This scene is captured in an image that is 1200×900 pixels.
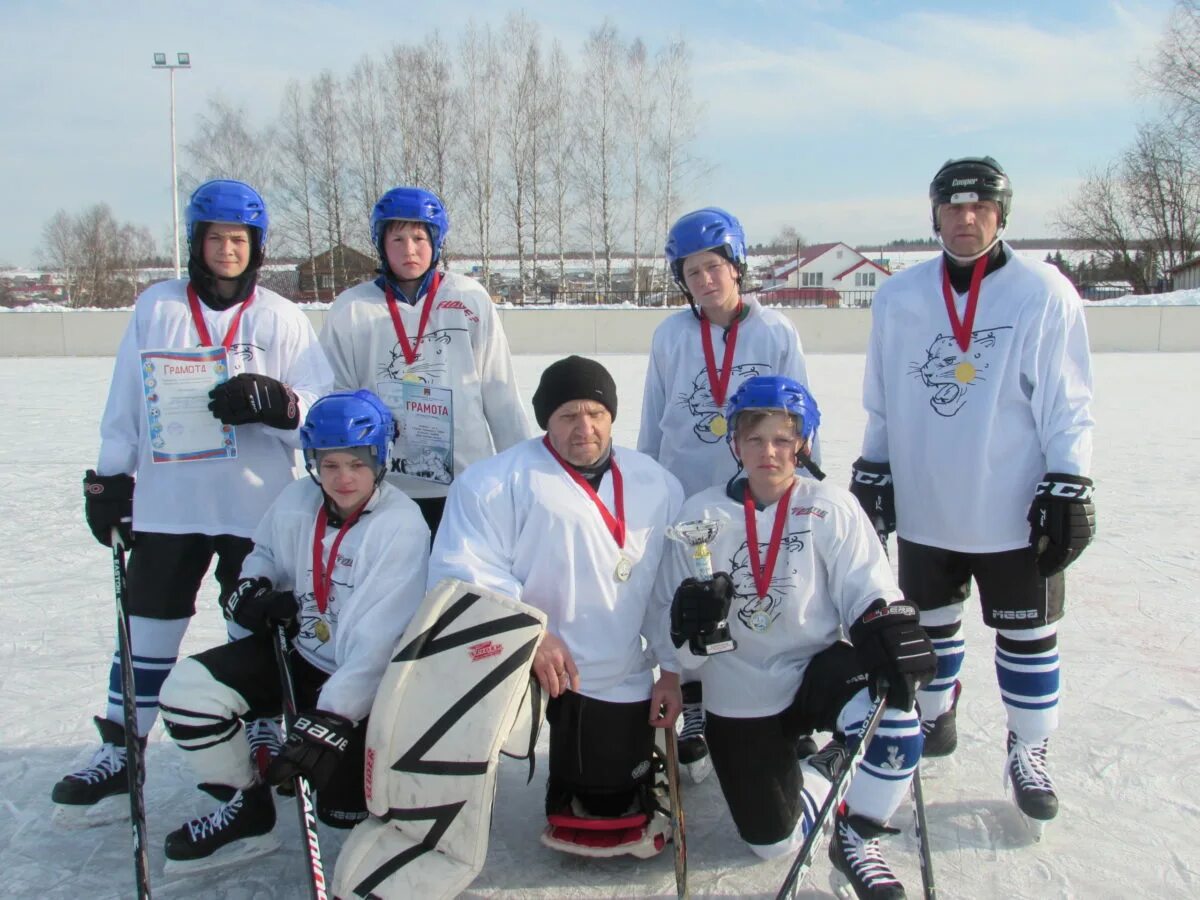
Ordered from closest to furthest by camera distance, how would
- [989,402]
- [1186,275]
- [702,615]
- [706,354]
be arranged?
[702,615] < [989,402] < [706,354] < [1186,275]

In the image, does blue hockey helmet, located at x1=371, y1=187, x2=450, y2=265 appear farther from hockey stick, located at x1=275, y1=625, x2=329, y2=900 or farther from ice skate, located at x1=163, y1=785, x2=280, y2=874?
ice skate, located at x1=163, y1=785, x2=280, y2=874

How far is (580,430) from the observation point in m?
2.30

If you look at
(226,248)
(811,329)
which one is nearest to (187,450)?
(226,248)

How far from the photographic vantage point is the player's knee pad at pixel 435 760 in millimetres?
1969

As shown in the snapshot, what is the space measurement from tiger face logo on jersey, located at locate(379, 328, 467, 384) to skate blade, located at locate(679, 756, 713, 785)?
139cm

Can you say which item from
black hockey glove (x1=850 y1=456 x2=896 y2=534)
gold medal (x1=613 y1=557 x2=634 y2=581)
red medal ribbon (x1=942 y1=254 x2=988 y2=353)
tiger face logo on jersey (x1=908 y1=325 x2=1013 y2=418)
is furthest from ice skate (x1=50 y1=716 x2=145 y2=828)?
red medal ribbon (x1=942 y1=254 x2=988 y2=353)

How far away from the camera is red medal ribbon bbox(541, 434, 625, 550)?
90.2 inches

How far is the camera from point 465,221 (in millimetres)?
27359

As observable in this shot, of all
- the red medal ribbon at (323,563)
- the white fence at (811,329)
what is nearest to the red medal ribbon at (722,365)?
the red medal ribbon at (323,563)

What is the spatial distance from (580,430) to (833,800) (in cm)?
103

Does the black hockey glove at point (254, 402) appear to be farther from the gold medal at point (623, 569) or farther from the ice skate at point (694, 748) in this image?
the ice skate at point (694, 748)

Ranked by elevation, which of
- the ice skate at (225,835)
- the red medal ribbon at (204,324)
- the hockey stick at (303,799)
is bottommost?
the ice skate at (225,835)

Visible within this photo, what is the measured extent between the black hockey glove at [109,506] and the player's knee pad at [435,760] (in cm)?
113

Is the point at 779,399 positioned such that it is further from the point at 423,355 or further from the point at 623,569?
the point at 423,355
